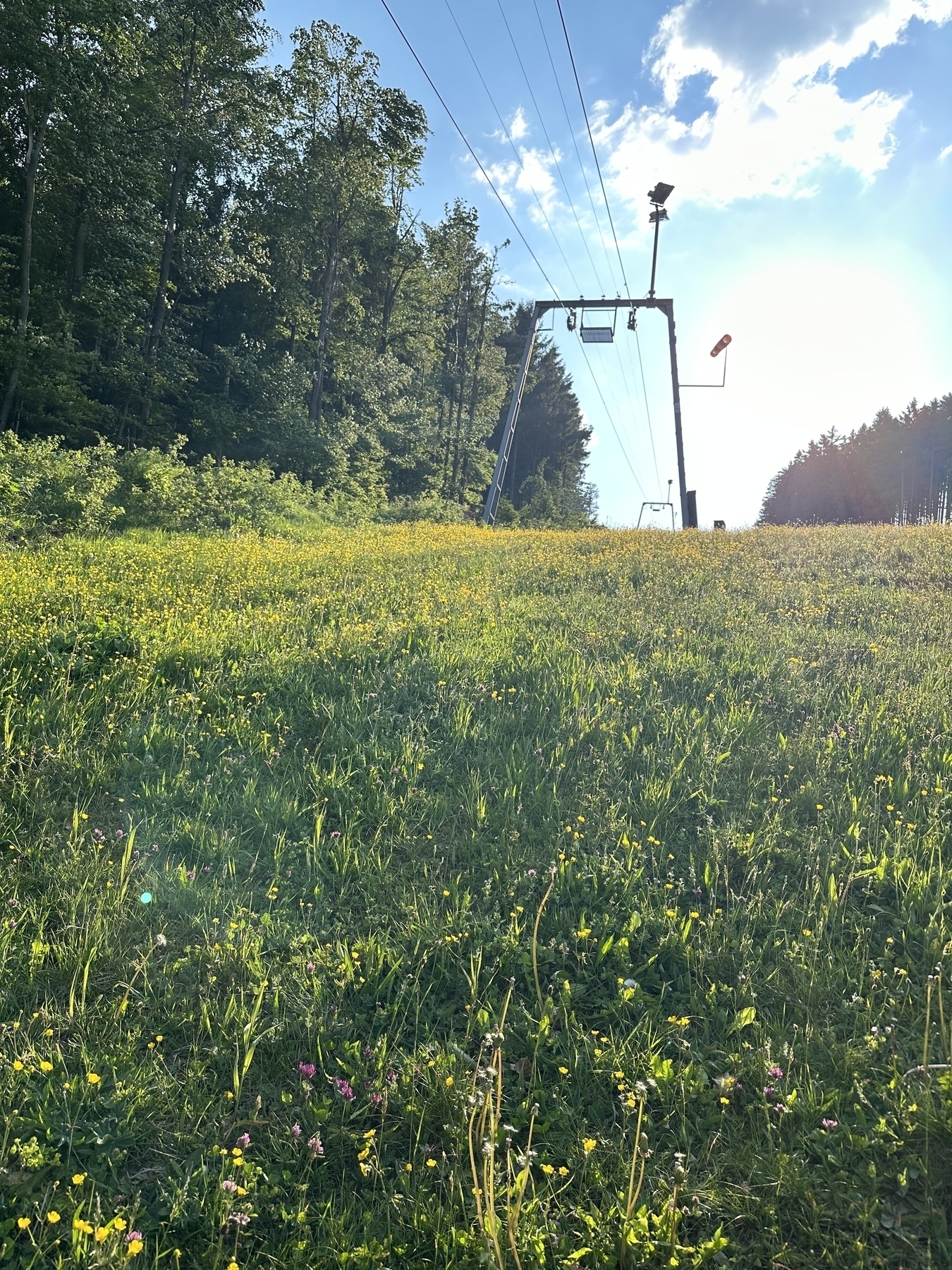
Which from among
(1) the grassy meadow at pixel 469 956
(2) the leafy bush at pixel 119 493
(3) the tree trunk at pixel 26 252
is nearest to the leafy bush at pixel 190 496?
(2) the leafy bush at pixel 119 493

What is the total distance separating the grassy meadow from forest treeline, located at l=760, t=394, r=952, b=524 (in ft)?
217

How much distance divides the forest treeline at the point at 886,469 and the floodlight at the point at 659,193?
166 feet

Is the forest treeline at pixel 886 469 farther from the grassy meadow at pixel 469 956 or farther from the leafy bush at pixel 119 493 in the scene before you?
the grassy meadow at pixel 469 956

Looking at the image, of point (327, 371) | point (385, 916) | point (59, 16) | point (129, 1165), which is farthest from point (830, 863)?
point (327, 371)

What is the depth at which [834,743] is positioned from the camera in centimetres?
403

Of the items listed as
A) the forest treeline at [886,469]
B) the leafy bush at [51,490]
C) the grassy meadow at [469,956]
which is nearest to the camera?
the grassy meadow at [469,956]

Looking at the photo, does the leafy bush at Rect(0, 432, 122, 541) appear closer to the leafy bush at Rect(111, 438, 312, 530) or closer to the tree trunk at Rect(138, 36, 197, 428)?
the leafy bush at Rect(111, 438, 312, 530)

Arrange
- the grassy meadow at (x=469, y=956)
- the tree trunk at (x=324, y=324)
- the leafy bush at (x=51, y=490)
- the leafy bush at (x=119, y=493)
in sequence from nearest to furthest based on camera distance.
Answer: the grassy meadow at (x=469, y=956), the leafy bush at (x=51, y=490), the leafy bush at (x=119, y=493), the tree trunk at (x=324, y=324)

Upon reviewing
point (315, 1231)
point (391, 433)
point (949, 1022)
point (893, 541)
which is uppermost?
point (391, 433)

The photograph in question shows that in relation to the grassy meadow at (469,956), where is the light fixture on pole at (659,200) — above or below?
above

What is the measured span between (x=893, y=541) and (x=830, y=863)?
10086mm

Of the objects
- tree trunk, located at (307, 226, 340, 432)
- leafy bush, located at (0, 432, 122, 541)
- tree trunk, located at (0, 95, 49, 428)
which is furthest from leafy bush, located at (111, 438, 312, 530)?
tree trunk, located at (307, 226, 340, 432)

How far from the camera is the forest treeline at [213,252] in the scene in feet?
56.9

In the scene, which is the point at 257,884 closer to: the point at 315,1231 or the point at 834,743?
the point at 315,1231
